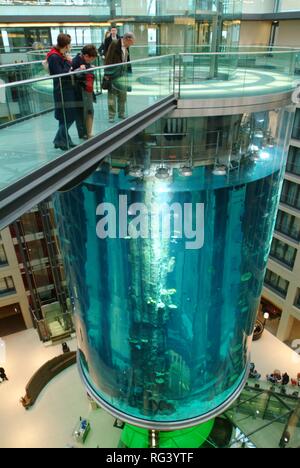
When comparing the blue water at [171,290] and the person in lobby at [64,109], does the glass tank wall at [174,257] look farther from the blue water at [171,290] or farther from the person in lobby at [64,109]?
the person in lobby at [64,109]

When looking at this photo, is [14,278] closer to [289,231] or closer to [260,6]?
[289,231]

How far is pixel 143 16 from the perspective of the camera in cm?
895

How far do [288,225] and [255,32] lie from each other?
10.4m

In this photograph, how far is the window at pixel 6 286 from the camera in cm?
1867

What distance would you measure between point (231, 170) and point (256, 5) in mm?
16349

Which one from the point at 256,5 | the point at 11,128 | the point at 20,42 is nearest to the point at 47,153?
the point at 11,128

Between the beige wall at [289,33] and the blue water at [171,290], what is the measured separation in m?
14.2

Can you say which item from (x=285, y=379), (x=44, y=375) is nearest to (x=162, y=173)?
(x=285, y=379)

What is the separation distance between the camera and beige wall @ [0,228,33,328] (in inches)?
691

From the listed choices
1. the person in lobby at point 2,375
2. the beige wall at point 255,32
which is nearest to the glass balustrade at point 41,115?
the person in lobby at point 2,375

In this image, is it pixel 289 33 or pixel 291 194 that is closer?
pixel 291 194

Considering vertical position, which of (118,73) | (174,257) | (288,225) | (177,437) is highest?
(118,73)

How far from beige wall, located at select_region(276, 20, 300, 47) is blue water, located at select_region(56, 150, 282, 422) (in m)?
14.2

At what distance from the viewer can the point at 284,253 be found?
19.5 metres
